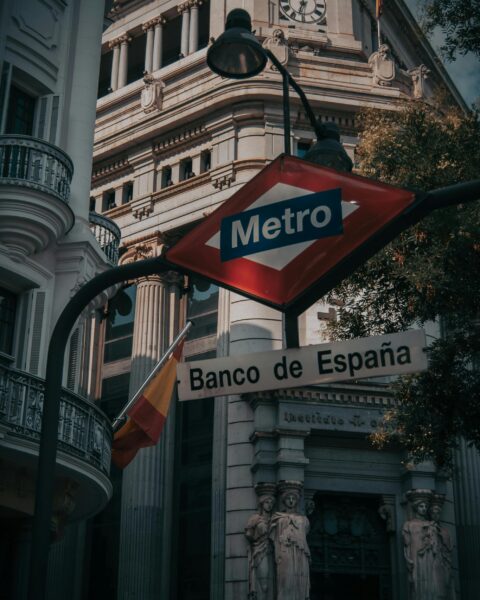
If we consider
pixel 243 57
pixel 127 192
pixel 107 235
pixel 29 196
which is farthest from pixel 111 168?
pixel 243 57

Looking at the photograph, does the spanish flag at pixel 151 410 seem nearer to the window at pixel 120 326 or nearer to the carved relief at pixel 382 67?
the window at pixel 120 326

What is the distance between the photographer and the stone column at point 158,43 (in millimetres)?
34500

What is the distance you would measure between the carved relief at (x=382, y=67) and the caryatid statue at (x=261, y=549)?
1361 centimetres

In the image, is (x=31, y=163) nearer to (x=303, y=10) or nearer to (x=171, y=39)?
(x=303, y=10)

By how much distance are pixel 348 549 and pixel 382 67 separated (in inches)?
593

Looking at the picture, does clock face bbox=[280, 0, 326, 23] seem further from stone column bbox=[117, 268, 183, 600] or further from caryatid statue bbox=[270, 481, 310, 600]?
caryatid statue bbox=[270, 481, 310, 600]

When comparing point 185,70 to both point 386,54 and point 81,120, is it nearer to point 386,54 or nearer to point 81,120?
point 386,54

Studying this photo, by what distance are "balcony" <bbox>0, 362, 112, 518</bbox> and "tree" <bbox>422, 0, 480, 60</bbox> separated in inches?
372

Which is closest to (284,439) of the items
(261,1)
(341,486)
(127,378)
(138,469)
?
(341,486)

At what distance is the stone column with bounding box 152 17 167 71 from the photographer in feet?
113

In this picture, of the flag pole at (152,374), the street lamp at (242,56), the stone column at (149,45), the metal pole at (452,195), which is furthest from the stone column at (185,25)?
the metal pole at (452,195)

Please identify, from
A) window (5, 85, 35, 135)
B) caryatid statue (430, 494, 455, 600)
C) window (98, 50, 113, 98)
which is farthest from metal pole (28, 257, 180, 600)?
window (98, 50, 113, 98)

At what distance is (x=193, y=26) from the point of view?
113ft

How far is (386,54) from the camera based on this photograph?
31844 mm
